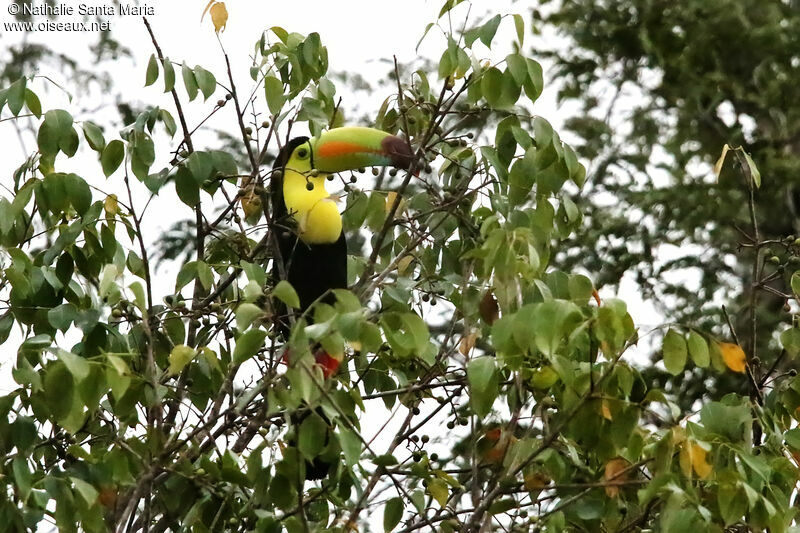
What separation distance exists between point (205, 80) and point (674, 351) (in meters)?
1.27

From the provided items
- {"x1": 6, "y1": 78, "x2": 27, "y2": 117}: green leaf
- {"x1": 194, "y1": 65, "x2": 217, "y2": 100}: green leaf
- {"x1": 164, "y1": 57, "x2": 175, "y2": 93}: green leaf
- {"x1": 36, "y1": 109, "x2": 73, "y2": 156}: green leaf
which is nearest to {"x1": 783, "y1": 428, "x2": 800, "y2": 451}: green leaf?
{"x1": 194, "y1": 65, "x2": 217, "y2": 100}: green leaf

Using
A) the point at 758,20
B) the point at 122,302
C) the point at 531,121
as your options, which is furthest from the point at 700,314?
the point at 122,302

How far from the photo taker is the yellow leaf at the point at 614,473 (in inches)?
99.0

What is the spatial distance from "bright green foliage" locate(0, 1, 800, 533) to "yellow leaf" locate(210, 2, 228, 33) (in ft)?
0.39

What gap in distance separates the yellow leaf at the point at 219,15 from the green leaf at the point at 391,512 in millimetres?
1181

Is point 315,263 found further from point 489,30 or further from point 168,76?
point 489,30

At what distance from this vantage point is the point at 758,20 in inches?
269

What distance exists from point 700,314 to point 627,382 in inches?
156

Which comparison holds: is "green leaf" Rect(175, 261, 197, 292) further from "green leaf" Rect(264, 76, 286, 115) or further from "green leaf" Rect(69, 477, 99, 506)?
"green leaf" Rect(69, 477, 99, 506)

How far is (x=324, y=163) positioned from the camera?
361 cm

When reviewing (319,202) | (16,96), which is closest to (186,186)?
(16,96)

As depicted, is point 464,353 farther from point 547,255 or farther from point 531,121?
point 531,121

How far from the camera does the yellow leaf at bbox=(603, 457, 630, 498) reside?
8.25 ft

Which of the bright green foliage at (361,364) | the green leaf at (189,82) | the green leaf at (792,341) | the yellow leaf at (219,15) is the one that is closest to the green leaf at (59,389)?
the bright green foliage at (361,364)
